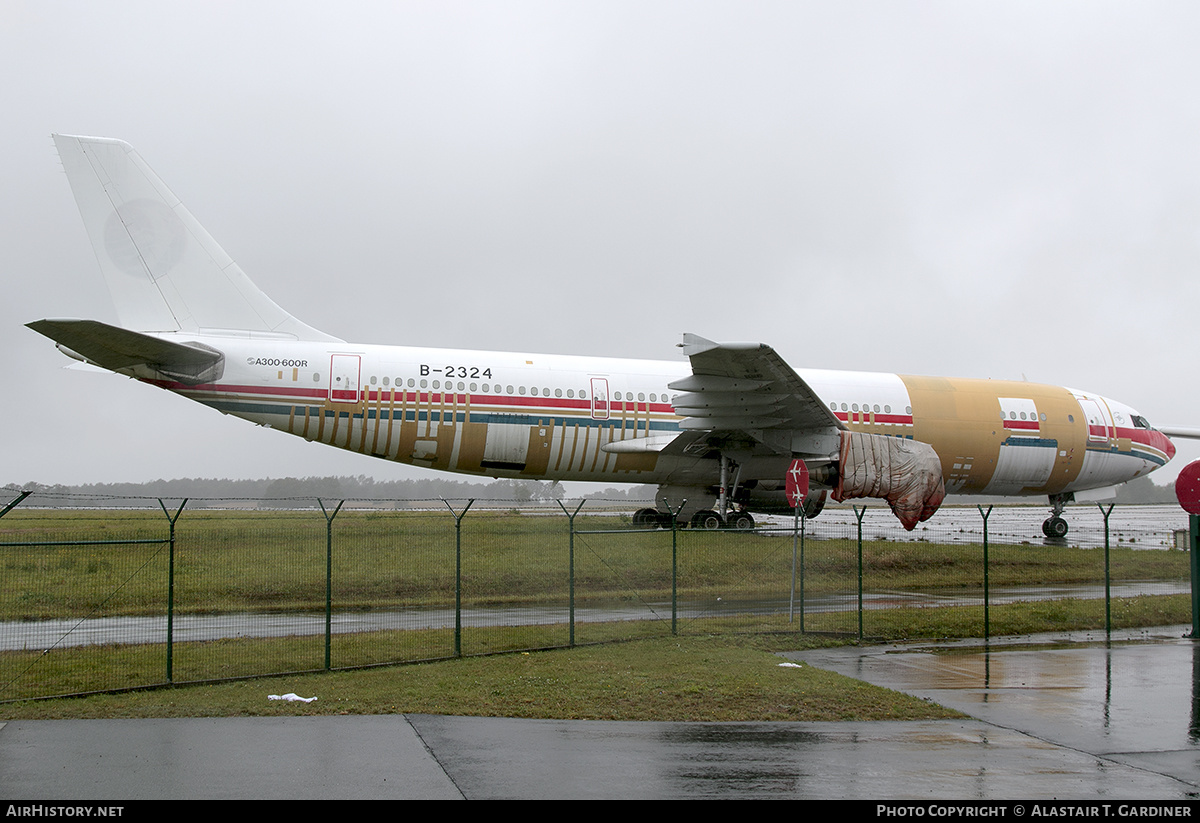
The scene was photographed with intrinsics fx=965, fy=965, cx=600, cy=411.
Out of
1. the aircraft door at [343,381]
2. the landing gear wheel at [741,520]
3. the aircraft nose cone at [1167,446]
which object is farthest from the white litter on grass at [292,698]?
the aircraft nose cone at [1167,446]

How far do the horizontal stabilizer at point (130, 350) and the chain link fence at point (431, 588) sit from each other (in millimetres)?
3028

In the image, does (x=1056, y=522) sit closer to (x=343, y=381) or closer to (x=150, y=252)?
(x=343, y=381)

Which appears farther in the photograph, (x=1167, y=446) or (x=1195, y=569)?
(x=1167, y=446)

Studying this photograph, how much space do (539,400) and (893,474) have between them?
868cm

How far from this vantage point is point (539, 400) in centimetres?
2362

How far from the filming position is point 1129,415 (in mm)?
28750

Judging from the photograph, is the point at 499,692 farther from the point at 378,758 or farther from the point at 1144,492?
the point at 1144,492

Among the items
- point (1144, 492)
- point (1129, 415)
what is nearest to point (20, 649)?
point (1129, 415)

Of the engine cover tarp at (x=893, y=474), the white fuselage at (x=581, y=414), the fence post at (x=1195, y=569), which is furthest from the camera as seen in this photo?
the engine cover tarp at (x=893, y=474)

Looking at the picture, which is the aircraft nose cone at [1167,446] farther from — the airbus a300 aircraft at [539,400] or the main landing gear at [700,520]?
the main landing gear at [700,520]

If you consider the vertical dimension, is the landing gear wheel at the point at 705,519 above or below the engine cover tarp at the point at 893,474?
below

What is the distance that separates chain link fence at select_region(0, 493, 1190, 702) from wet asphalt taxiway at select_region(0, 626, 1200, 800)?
10.1 ft

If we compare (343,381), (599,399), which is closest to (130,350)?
(343,381)

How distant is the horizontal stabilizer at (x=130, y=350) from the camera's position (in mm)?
18342
